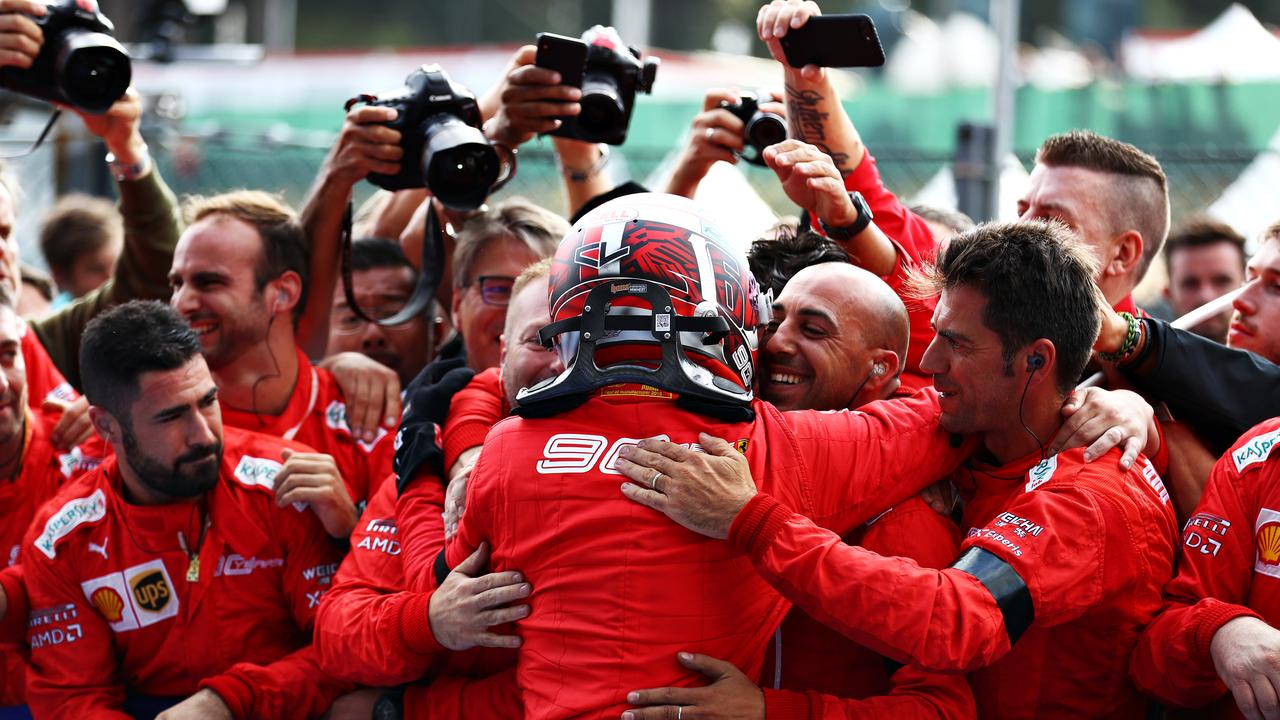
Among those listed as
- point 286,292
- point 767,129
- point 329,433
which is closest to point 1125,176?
point 767,129

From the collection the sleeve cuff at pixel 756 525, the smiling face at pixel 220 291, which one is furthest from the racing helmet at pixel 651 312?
the smiling face at pixel 220 291

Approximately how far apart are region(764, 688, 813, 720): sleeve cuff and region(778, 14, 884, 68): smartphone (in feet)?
6.68

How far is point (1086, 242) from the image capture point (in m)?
4.00

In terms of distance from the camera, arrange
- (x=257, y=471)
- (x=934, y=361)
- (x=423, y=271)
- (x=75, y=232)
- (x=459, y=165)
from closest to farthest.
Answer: (x=934, y=361) → (x=257, y=471) → (x=459, y=165) → (x=423, y=271) → (x=75, y=232)

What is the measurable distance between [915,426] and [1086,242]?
47.3 inches

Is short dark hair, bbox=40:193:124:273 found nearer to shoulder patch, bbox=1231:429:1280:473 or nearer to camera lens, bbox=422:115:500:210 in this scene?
camera lens, bbox=422:115:500:210

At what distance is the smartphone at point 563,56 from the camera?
4.44 meters

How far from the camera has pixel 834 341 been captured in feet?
11.3

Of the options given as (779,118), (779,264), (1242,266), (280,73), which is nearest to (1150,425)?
(779,264)

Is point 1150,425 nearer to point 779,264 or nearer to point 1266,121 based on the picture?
point 779,264

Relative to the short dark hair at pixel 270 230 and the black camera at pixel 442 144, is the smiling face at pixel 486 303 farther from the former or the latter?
the short dark hair at pixel 270 230

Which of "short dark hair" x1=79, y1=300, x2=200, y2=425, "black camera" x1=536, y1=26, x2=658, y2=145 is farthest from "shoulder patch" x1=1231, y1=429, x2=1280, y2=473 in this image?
"short dark hair" x1=79, y1=300, x2=200, y2=425

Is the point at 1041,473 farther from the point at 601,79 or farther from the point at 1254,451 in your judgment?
the point at 601,79

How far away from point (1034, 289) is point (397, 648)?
181 cm
